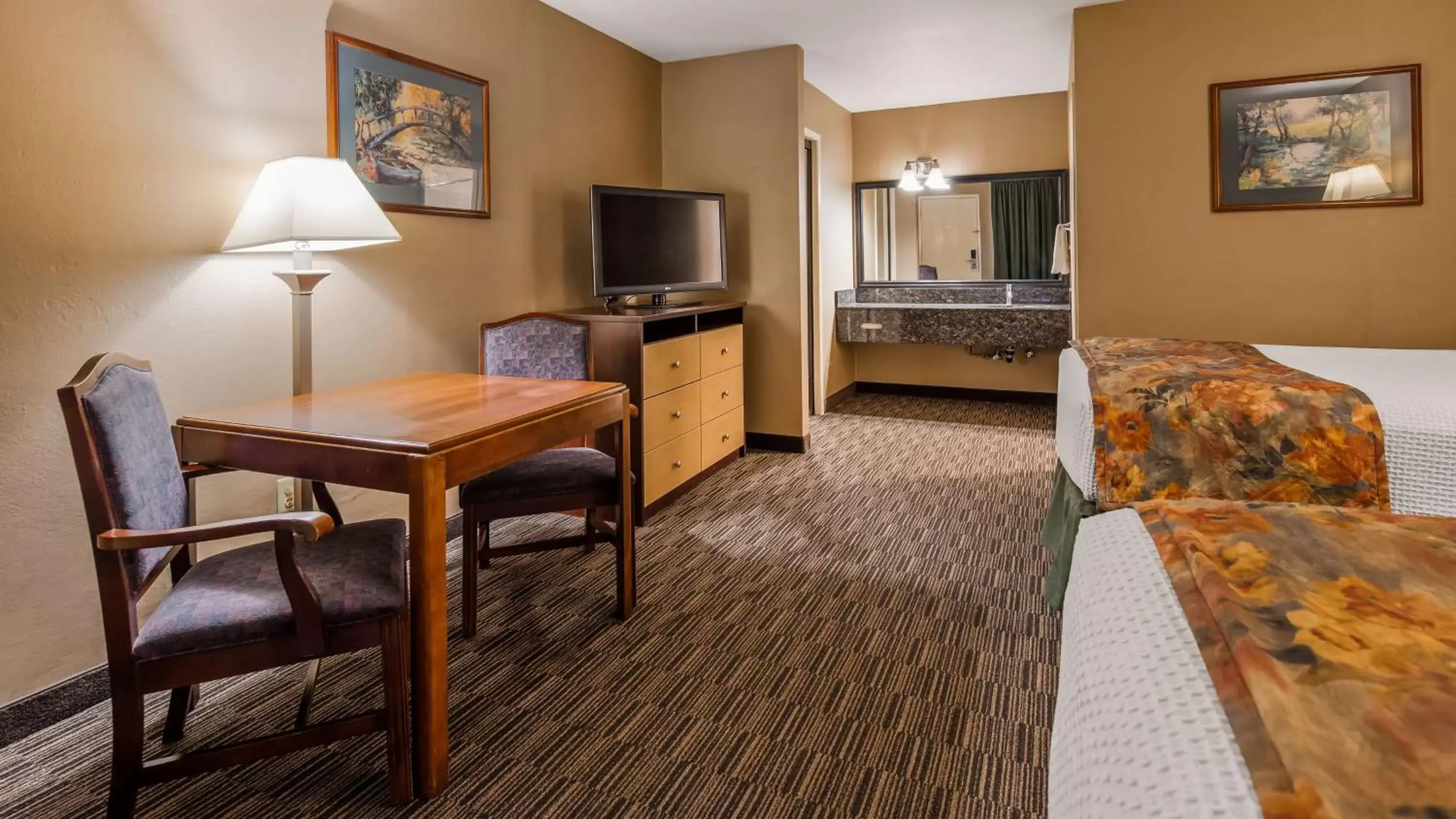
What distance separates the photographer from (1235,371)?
6.96ft

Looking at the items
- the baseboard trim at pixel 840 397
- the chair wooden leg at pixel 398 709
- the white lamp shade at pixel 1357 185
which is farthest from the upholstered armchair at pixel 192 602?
the baseboard trim at pixel 840 397

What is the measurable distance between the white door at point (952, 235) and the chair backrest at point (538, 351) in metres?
3.89

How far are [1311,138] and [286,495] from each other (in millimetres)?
4334

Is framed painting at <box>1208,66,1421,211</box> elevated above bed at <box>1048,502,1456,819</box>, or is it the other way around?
framed painting at <box>1208,66,1421,211</box>

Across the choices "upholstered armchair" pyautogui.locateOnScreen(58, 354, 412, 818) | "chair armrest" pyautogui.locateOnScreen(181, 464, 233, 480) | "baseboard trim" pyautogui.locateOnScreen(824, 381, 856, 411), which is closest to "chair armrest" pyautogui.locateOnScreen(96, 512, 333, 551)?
"upholstered armchair" pyautogui.locateOnScreen(58, 354, 412, 818)

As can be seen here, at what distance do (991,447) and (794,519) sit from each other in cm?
181

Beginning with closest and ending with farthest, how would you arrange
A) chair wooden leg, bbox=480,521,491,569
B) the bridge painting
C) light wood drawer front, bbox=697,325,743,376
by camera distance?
chair wooden leg, bbox=480,521,491,569 < the bridge painting < light wood drawer front, bbox=697,325,743,376

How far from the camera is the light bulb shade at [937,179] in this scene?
19.3 feet

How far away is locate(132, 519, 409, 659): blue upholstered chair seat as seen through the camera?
136 centimetres

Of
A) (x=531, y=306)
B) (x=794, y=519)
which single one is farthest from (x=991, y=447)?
(x=531, y=306)

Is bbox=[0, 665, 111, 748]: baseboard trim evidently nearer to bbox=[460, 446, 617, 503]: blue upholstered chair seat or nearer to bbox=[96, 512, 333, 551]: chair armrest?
bbox=[96, 512, 333, 551]: chair armrest

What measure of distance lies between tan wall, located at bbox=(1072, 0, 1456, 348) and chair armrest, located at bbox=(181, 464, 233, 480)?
368cm

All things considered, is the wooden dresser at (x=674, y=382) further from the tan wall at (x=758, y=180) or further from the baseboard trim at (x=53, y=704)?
the baseboard trim at (x=53, y=704)

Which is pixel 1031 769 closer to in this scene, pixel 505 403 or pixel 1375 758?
pixel 1375 758
